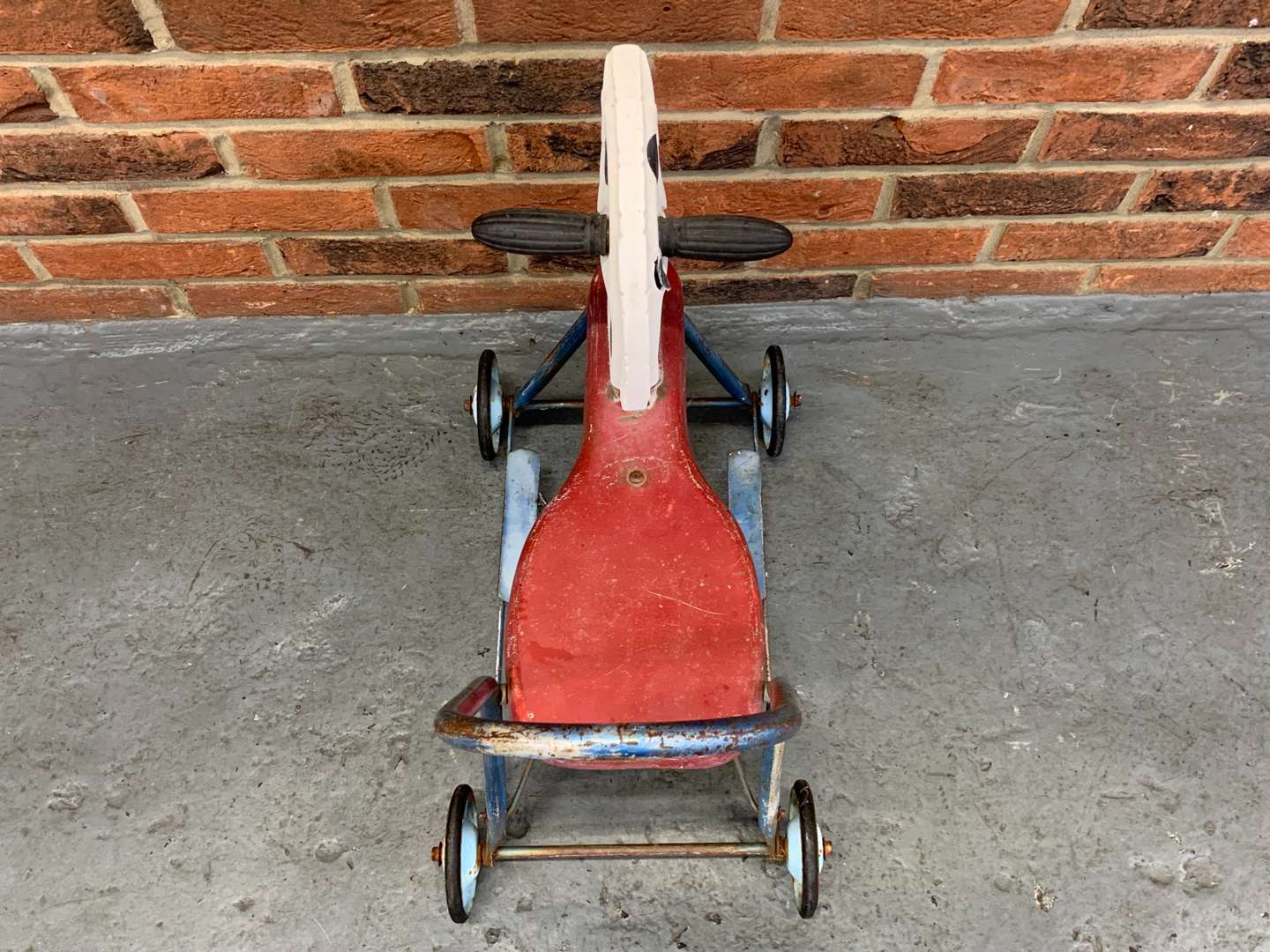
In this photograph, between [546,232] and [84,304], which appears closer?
[546,232]

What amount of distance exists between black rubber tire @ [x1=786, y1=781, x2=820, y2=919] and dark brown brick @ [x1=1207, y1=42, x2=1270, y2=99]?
97cm

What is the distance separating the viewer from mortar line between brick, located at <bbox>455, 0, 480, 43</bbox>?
36.2 inches

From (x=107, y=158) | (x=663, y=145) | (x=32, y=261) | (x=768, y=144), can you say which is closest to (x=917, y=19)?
(x=768, y=144)

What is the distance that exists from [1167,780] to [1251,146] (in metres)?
0.81

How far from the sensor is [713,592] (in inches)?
32.6

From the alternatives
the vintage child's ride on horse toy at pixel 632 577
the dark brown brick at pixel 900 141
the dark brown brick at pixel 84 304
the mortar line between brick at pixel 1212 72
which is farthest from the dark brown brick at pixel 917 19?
the dark brown brick at pixel 84 304

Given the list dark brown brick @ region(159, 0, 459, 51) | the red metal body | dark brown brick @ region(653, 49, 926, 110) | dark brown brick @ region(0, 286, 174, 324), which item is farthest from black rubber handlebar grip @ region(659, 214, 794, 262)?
dark brown brick @ region(0, 286, 174, 324)

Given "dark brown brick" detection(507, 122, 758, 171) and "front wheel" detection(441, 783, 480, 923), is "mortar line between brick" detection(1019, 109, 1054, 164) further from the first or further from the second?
"front wheel" detection(441, 783, 480, 923)

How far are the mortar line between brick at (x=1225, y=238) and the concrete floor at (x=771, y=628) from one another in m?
0.07

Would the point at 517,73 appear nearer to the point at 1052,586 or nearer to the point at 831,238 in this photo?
the point at 831,238

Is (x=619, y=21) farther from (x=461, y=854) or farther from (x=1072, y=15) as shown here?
(x=461, y=854)

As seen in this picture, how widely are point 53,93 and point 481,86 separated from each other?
50 centimetres

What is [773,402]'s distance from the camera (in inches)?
43.3

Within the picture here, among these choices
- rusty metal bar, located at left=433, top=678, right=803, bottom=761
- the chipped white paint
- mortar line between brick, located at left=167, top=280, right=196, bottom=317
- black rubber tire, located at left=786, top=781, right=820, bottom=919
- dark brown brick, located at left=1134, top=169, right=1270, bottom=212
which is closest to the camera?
rusty metal bar, located at left=433, top=678, right=803, bottom=761
